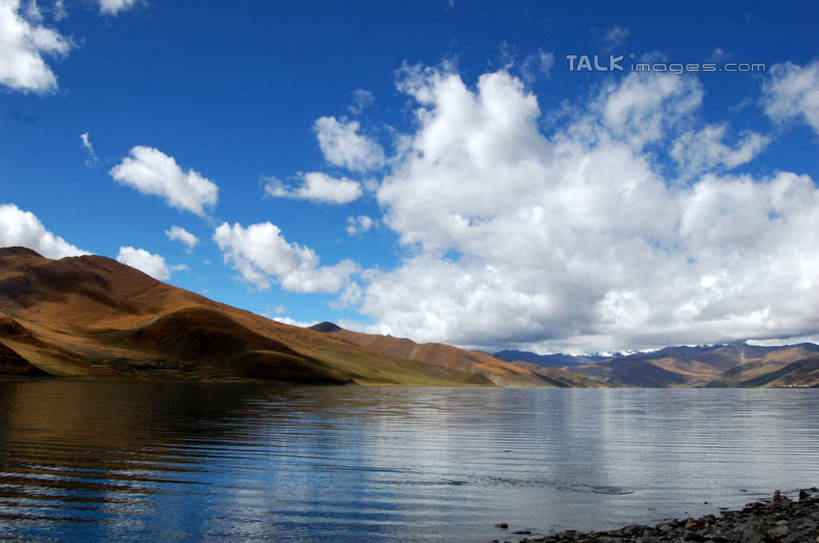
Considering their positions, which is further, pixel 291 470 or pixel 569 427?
pixel 569 427

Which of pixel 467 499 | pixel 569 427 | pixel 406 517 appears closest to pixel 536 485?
pixel 467 499

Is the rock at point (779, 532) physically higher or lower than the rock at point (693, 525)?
higher

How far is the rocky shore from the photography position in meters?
16.8

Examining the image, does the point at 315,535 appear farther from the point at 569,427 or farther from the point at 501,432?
the point at 569,427

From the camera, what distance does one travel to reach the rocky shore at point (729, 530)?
1675 cm

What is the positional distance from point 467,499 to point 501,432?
32933mm

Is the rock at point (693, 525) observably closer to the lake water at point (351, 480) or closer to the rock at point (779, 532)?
the lake water at point (351, 480)

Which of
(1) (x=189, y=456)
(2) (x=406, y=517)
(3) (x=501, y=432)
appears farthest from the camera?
(3) (x=501, y=432)

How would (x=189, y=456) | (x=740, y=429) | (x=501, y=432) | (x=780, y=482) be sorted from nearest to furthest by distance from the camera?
(x=780, y=482)
(x=189, y=456)
(x=501, y=432)
(x=740, y=429)

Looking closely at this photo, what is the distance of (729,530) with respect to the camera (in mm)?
17906

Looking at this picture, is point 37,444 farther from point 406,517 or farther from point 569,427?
point 569,427

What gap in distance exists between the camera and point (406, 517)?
20.6 m

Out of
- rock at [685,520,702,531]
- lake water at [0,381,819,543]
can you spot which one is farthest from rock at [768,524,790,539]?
lake water at [0,381,819,543]

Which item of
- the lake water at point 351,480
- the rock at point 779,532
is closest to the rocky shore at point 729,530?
the rock at point 779,532
